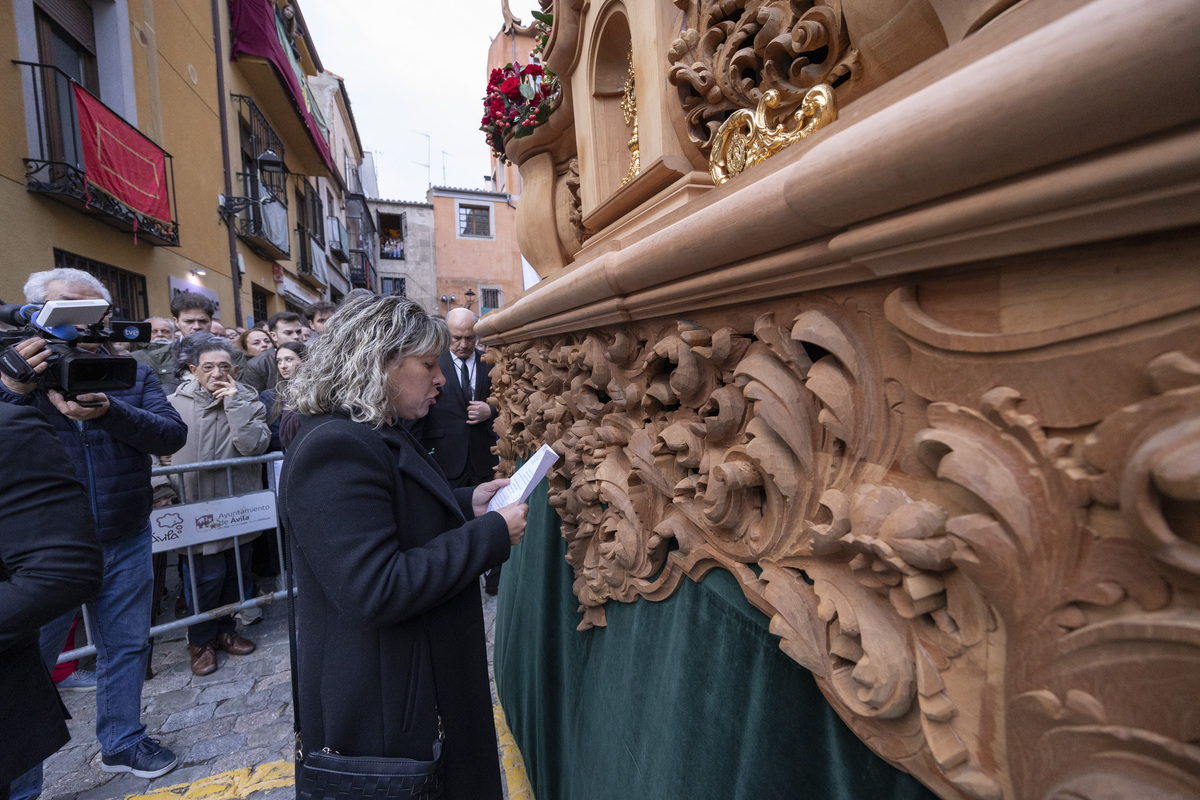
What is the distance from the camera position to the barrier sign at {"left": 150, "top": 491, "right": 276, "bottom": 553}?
2.80 metres

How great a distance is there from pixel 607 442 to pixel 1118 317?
2.81ft

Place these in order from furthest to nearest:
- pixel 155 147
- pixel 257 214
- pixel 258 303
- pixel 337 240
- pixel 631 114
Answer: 1. pixel 337 240
2. pixel 258 303
3. pixel 257 214
4. pixel 155 147
5. pixel 631 114

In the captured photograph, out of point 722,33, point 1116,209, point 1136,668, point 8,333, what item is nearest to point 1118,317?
point 1116,209

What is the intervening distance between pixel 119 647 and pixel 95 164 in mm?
5192

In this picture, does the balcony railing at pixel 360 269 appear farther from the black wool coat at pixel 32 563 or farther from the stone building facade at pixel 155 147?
the black wool coat at pixel 32 563

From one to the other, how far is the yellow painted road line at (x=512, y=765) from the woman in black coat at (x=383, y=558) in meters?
0.87

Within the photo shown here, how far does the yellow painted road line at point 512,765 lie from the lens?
6.76 feet

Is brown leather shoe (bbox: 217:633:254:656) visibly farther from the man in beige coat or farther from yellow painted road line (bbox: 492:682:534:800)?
yellow painted road line (bbox: 492:682:534:800)

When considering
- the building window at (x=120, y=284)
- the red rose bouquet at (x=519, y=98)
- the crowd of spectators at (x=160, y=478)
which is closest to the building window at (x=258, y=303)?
the building window at (x=120, y=284)

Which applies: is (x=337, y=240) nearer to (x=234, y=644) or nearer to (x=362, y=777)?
(x=234, y=644)

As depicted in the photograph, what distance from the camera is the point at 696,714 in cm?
85

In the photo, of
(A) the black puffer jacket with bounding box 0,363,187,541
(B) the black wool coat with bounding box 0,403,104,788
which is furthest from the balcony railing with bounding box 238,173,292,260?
(B) the black wool coat with bounding box 0,403,104,788

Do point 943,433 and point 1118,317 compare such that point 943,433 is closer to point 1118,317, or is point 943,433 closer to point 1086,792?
point 1118,317

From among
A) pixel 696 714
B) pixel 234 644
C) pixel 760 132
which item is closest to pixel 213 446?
pixel 234 644
